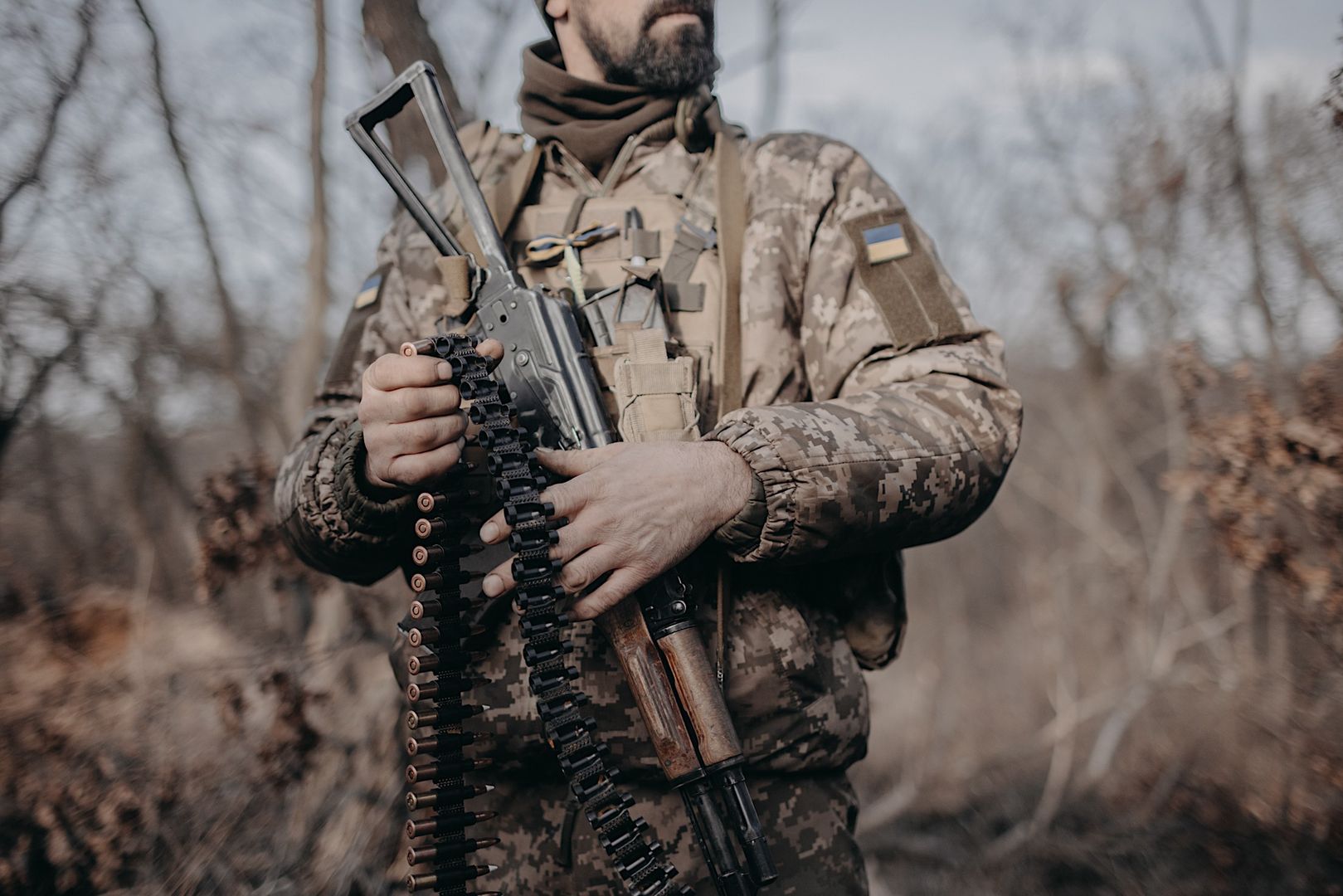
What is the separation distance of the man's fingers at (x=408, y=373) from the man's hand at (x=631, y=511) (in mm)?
248

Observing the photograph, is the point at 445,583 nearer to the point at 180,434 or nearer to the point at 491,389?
the point at 491,389

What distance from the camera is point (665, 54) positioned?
7.45ft

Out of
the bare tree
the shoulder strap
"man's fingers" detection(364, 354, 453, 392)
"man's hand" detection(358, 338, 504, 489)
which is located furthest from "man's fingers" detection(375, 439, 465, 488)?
the bare tree

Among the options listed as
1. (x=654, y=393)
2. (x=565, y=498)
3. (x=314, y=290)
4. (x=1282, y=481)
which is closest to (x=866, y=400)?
(x=654, y=393)

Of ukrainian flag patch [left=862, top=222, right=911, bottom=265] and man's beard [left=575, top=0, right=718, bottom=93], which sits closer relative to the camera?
ukrainian flag patch [left=862, top=222, right=911, bottom=265]

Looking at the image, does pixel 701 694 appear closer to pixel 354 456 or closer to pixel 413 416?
pixel 413 416

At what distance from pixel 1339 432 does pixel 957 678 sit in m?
9.40

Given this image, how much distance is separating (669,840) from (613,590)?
627 millimetres

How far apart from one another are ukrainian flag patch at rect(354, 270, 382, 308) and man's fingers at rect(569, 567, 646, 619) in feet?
3.92

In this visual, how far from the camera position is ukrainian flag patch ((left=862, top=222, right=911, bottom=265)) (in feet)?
6.89

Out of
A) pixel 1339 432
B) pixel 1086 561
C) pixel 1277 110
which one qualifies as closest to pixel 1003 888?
pixel 1339 432

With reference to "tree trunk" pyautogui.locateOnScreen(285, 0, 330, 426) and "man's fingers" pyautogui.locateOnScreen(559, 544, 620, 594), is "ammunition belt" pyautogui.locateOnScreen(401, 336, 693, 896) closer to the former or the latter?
"man's fingers" pyautogui.locateOnScreen(559, 544, 620, 594)

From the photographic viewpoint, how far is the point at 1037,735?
898cm

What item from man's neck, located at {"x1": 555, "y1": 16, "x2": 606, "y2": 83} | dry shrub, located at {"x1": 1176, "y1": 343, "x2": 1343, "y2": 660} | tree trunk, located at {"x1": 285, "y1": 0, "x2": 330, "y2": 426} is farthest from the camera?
tree trunk, located at {"x1": 285, "y1": 0, "x2": 330, "y2": 426}
